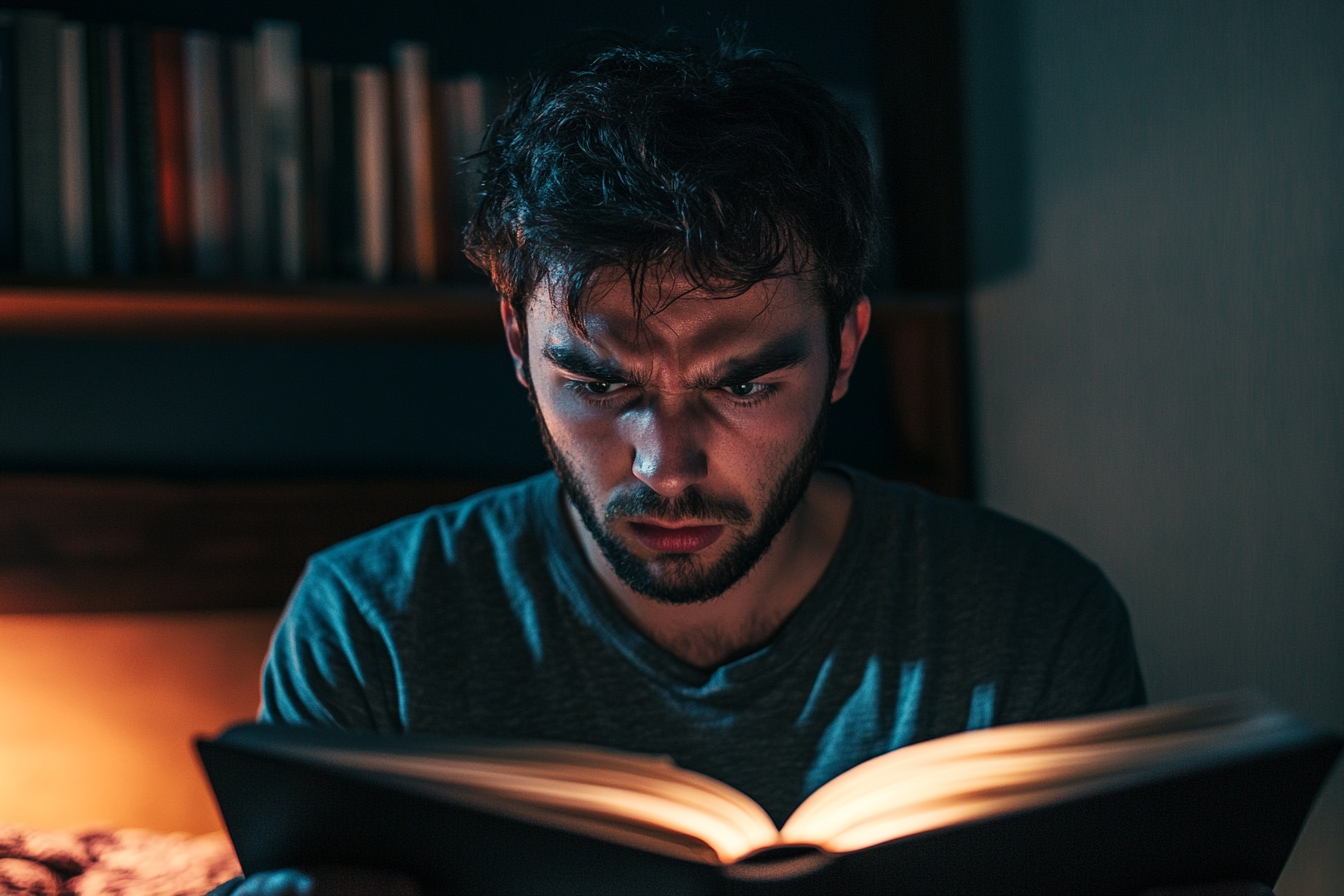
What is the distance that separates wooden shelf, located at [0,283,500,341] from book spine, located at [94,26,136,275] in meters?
0.07

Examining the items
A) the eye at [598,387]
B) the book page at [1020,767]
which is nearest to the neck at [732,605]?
the eye at [598,387]

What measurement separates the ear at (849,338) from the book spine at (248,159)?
2.73 ft

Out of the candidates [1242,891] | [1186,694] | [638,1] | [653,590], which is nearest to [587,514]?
[653,590]

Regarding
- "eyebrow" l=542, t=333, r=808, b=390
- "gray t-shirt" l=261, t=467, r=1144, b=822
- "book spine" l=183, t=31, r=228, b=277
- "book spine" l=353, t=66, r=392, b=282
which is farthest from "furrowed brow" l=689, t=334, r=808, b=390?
"book spine" l=183, t=31, r=228, b=277

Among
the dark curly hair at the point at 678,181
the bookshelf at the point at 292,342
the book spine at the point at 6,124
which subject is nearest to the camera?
the dark curly hair at the point at 678,181

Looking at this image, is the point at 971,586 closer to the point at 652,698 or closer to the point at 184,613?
the point at 652,698

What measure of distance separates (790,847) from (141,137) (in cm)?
122

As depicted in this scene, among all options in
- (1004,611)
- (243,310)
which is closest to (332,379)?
(243,310)

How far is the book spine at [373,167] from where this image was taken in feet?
4.48

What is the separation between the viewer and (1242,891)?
613mm

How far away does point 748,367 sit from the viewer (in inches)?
31.6

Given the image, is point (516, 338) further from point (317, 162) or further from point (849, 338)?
point (317, 162)

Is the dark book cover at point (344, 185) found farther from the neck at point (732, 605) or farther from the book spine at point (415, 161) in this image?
the neck at point (732, 605)

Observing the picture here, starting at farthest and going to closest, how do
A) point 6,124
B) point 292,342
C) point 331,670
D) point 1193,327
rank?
1. point 292,342
2. point 6,124
3. point 1193,327
4. point 331,670
